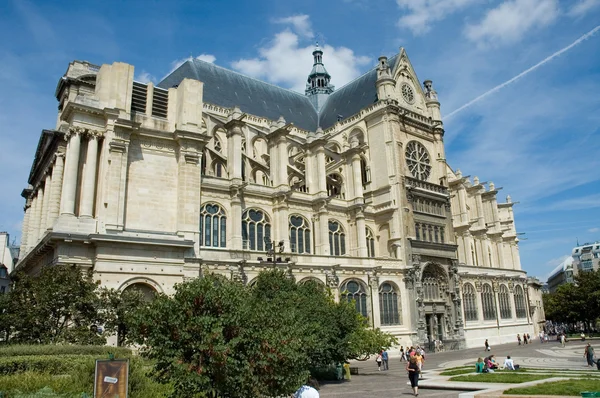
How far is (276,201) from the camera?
35125 mm

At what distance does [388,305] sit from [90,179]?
24042 mm

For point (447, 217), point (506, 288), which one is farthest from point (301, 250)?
point (506, 288)

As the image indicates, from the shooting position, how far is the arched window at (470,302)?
46.8 m

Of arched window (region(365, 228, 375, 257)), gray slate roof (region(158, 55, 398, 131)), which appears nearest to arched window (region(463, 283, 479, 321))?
arched window (region(365, 228, 375, 257))

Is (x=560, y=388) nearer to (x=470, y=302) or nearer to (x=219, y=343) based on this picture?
(x=219, y=343)

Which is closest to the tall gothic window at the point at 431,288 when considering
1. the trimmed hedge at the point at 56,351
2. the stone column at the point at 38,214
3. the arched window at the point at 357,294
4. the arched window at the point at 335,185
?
the arched window at the point at 357,294

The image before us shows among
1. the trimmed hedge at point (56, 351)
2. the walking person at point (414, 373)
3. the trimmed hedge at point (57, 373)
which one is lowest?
the walking person at point (414, 373)

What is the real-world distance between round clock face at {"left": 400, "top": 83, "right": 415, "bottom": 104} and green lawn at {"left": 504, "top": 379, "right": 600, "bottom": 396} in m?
36.2

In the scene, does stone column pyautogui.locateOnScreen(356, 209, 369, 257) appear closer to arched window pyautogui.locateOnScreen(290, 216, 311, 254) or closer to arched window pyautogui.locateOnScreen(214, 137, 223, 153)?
arched window pyautogui.locateOnScreen(290, 216, 311, 254)

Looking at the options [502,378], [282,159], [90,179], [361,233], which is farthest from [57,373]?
[361,233]

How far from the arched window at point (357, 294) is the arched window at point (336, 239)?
3.98 metres

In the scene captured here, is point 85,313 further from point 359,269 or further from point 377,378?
point 359,269

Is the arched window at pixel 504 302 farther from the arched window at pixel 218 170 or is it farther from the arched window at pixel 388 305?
the arched window at pixel 218 170

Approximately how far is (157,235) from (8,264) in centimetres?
4583
